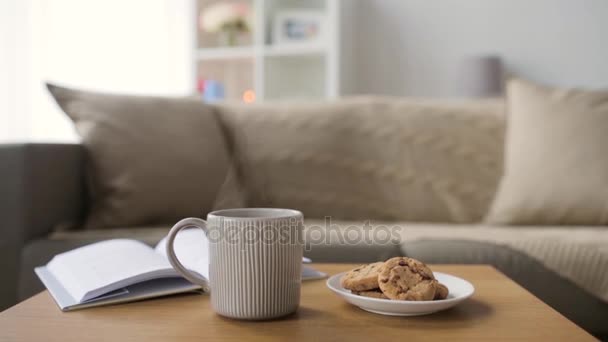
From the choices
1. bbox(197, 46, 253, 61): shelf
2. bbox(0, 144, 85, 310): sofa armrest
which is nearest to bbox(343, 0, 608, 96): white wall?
bbox(197, 46, 253, 61): shelf

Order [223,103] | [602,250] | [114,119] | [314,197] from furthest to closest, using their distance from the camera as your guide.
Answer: [223,103], [314,197], [114,119], [602,250]

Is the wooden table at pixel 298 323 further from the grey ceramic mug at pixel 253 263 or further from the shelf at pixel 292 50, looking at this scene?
the shelf at pixel 292 50

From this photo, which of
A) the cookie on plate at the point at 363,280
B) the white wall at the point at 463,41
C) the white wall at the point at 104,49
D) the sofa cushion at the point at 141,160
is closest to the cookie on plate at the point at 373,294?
the cookie on plate at the point at 363,280

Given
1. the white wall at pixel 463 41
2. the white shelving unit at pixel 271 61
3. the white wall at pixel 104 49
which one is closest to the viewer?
the white wall at pixel 463 41

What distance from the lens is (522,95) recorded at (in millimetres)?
1679

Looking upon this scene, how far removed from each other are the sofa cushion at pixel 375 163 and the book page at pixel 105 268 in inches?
33.6

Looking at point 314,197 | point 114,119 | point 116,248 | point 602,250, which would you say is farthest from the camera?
point 314,197

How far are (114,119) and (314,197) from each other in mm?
609

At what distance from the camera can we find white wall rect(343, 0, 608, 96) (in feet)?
8.73

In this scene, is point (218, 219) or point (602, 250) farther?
point (602, 250)

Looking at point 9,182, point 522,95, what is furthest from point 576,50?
point 9,182

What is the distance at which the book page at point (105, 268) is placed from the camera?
26.4 inches

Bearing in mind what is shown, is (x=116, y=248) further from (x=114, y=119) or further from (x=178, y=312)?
(x=114, y=119)

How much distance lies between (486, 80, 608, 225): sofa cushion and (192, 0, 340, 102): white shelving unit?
1244 millimetres
